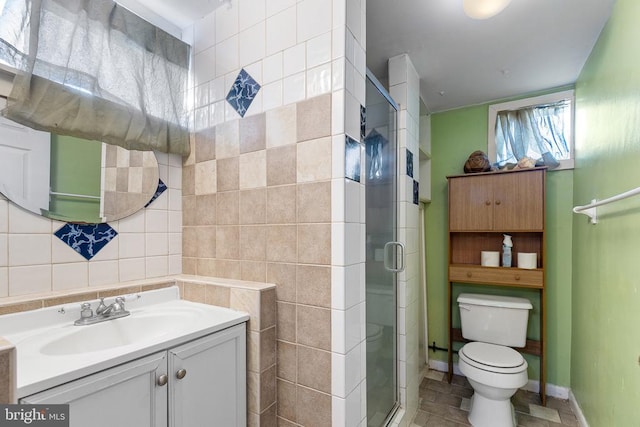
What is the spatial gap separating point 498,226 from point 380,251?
1170mm

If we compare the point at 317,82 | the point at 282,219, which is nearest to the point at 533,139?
the point at 317,82

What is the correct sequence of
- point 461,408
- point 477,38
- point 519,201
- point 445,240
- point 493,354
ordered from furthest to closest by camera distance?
point 445,240, point 519,201, point 461,408, point 493,354, point 477,38

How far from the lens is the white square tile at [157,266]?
151cm

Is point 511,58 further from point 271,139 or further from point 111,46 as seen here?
point 111,46

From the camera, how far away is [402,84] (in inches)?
76.3

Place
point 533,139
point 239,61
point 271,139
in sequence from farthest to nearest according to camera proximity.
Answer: point 533,139 → point 239,61 → point 271,139

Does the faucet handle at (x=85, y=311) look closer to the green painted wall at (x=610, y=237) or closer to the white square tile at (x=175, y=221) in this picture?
the white square tile at (x=175, y=221)

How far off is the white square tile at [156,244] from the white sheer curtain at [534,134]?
2.55m

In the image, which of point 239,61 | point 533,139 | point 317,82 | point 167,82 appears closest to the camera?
point 317,82

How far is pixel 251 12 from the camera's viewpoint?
1.41 meters

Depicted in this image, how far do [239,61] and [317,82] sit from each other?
1.64 ft

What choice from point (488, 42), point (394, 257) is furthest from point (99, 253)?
point (488, 42)

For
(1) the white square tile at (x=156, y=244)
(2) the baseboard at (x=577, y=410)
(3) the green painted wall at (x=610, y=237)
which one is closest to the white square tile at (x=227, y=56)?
(1) the white square tile at (x=156, y=244)

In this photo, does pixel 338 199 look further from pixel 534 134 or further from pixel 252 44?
pixel 534 134
